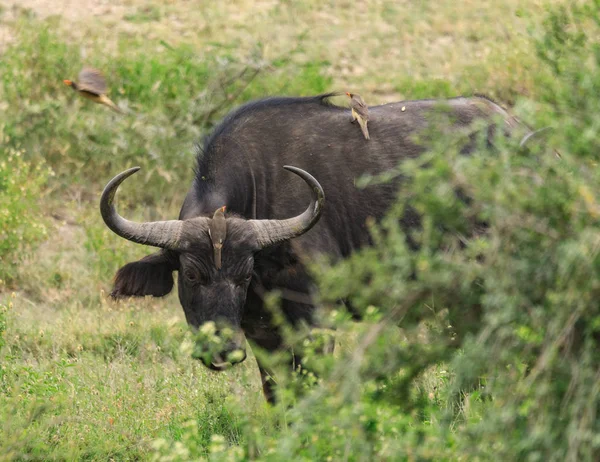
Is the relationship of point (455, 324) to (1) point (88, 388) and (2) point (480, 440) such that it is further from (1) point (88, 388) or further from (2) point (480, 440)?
(1) point (88, 388)

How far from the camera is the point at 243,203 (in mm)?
6684

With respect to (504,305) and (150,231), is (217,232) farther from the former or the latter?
(504,305)

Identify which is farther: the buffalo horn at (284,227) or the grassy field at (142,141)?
the buffalo horn at (284,227)

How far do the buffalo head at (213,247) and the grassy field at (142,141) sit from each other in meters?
0.43

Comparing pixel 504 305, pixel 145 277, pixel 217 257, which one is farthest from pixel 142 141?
pixel 504 305

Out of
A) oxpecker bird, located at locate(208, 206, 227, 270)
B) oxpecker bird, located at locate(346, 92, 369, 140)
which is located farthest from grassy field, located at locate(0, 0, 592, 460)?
oxpecker bird, located at locate(346, 92, 369, 140)

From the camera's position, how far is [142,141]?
10414 mm

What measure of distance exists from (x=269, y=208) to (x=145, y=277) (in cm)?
88

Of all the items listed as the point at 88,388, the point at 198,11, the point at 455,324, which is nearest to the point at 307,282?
the point at 88,388

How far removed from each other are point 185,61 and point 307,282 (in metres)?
5.20

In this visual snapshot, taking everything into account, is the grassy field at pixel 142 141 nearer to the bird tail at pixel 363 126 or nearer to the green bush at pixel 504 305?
the green bush at pixel 504 305

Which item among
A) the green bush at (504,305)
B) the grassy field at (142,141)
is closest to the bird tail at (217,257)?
the grassy field at (142,141)

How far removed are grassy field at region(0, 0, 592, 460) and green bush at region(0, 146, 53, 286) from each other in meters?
0.02

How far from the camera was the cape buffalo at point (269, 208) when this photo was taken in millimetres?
6195
